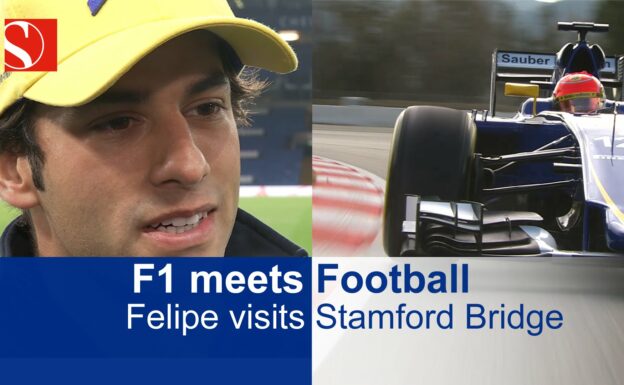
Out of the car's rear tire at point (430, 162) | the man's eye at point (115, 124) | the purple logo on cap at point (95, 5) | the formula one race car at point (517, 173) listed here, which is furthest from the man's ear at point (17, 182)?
the car's rear tire at point (430, 162)

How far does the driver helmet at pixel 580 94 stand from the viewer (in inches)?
113

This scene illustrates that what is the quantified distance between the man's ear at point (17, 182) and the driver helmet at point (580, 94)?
1.94 metres

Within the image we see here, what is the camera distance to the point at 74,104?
1.18 meters

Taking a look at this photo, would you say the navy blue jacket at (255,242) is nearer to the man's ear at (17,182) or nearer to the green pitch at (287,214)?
the green pitch at (287,214)

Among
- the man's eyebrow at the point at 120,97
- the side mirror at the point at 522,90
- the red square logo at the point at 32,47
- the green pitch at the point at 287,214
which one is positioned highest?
the side mirror at the point at 522,90

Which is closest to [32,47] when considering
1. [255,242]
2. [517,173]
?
[255,242]

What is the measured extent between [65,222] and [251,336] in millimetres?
324

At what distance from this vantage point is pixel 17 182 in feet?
4.17

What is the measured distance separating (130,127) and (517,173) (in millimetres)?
1910

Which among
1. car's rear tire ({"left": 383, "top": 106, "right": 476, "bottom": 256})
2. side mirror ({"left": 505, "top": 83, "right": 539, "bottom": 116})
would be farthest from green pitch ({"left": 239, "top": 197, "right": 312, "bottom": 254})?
side mirror ({"left": 505, "top": 83, "right": 539, "bottom": 116})

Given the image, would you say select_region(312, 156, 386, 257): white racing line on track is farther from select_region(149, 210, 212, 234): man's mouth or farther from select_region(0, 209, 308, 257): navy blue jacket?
select_region(149, 210, 212, 234): man's mouth

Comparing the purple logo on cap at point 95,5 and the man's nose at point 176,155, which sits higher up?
the purple logo on cap at point 95,5

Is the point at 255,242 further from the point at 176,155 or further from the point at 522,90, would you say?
the point at 522,90

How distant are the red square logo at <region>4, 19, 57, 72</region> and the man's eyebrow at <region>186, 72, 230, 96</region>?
180 millimetres
